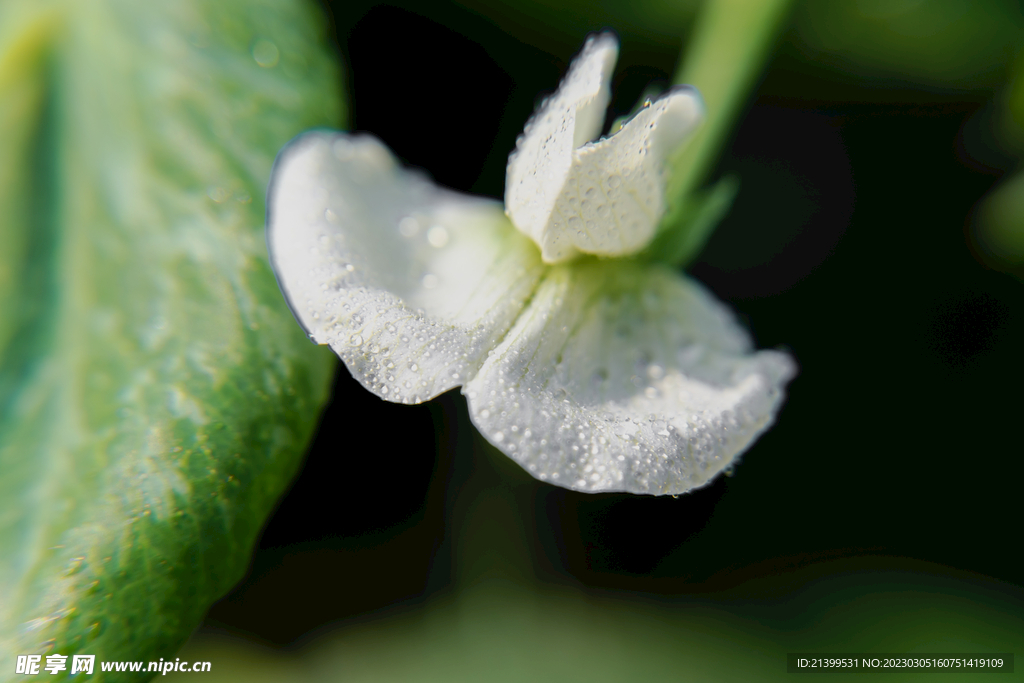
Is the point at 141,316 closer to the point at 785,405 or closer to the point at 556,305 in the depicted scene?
the point at 556,305

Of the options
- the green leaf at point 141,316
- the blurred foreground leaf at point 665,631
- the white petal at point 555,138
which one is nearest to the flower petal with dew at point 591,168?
the white petal at point 555,138

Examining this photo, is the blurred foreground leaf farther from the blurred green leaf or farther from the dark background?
the blurred green leaf

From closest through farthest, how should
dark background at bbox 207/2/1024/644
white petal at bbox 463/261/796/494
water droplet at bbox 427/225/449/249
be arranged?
white petal at bbox 463/261/796/494 < water droplet at bbox 427/225/449/249 < dark background at bbox 207/2/1024/644

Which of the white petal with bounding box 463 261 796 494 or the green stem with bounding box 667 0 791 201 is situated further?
the green stem with bounding box 667 0 791 201

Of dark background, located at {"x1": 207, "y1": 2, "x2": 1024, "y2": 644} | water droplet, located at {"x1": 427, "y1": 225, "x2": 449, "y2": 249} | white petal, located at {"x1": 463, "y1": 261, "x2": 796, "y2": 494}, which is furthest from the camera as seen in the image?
dark background, located at {"x1": 207, "y1": 2, "x2": 1024, "y2": 644}

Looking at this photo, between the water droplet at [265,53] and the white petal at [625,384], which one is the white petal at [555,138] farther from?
the water droplet at [265,53]

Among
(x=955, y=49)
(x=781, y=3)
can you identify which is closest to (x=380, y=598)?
(x=781, y=3)

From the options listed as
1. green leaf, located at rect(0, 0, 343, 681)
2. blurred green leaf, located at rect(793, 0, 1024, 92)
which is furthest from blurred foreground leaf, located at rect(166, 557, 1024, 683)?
blurred green leaf, located at rect(793, 0, 1024, 92)
